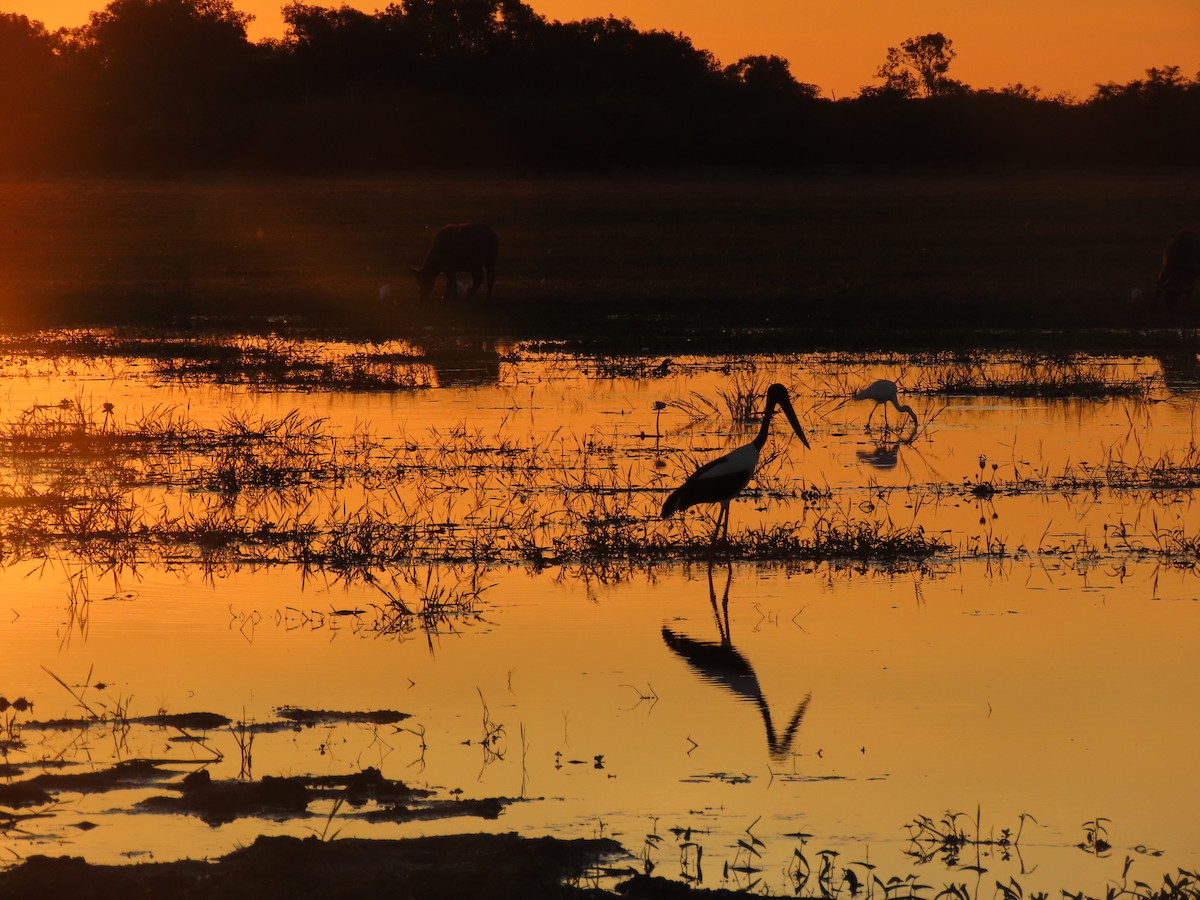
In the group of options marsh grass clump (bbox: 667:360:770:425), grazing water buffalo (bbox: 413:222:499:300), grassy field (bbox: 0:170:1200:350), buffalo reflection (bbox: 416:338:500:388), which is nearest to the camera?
marsh grass clump (bbox: 667:360:770:425)

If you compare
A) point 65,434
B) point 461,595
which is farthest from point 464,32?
point 461,595

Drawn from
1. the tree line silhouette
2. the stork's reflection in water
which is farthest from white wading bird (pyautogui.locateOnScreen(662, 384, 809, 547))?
the tree line silhouette

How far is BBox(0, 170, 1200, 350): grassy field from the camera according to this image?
75.0ft

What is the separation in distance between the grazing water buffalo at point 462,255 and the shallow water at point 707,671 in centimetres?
1248

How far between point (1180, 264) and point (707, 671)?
18062 millimetres

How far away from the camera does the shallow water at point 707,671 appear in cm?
561

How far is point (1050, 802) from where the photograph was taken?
5.87 m

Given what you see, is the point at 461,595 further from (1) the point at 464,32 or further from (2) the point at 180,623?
(1) the point at 464,32

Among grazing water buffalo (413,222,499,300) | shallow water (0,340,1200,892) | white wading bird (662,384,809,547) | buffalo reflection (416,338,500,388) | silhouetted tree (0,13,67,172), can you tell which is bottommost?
shallow water (0,340,1200,892)

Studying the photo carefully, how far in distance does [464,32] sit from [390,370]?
53.5m

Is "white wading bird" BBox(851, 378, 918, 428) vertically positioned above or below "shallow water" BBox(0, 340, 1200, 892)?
above

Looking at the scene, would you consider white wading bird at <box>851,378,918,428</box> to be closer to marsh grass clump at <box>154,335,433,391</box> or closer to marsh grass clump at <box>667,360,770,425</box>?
marsh grass clump at <box>667,360,770,425</box>

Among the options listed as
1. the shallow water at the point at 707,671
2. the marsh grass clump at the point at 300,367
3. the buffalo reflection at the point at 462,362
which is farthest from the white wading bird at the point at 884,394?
the marsh grass clump at the point at 300,367

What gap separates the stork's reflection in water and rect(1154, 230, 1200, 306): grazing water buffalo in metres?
16.6
